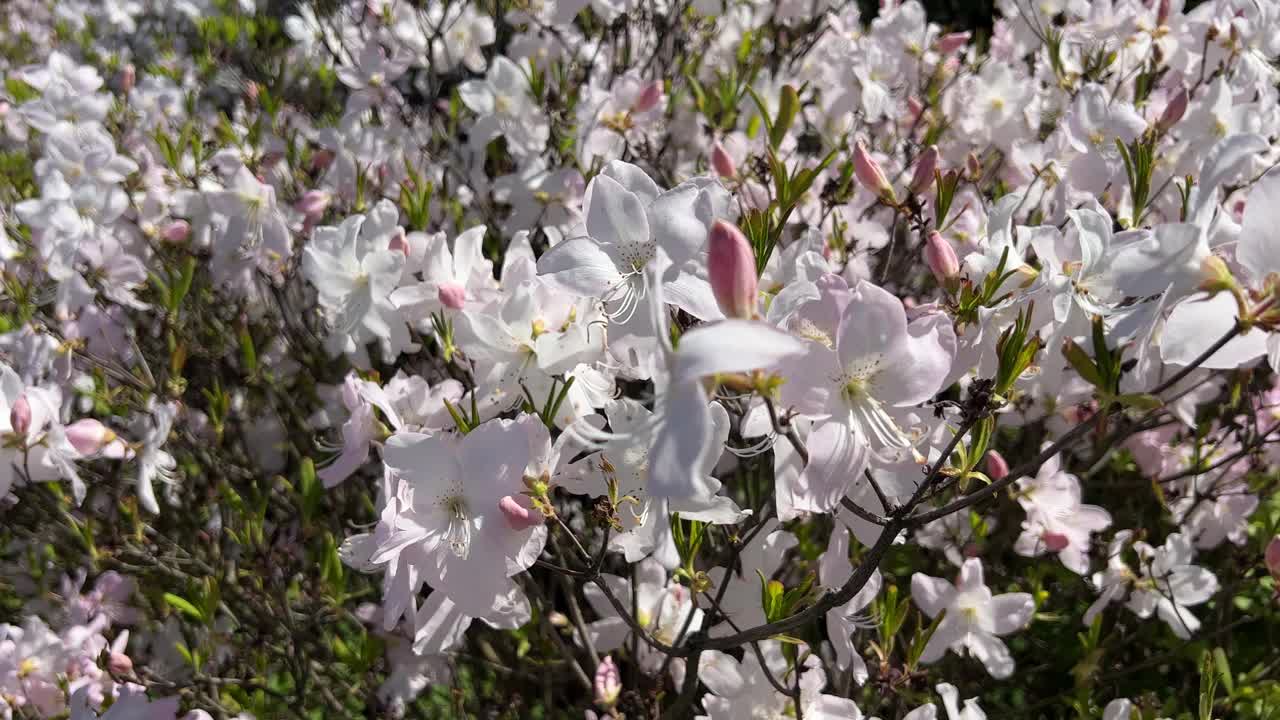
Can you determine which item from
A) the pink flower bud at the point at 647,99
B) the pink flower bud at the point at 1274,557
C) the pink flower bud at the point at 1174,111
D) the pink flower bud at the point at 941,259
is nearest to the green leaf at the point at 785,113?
the pink flower bud at the point at 941,259

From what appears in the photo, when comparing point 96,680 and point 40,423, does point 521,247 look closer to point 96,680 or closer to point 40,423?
point 40,423

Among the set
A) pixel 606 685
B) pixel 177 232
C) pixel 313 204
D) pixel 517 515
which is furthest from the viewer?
pixel 177 232

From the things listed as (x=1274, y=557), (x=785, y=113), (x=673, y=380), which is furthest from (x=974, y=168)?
(x=673, y=380)

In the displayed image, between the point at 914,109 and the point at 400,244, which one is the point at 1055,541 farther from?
the point at 400,244

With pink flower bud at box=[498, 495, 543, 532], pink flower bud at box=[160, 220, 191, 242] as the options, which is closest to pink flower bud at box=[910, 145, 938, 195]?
pink flower bud at box=[498, 495, 543, 532]

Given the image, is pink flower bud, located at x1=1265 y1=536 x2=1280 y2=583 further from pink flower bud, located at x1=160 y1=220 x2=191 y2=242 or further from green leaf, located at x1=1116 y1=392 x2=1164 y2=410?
pink flower bud, located at x1=160 y1=220 x2=191 y2=242
